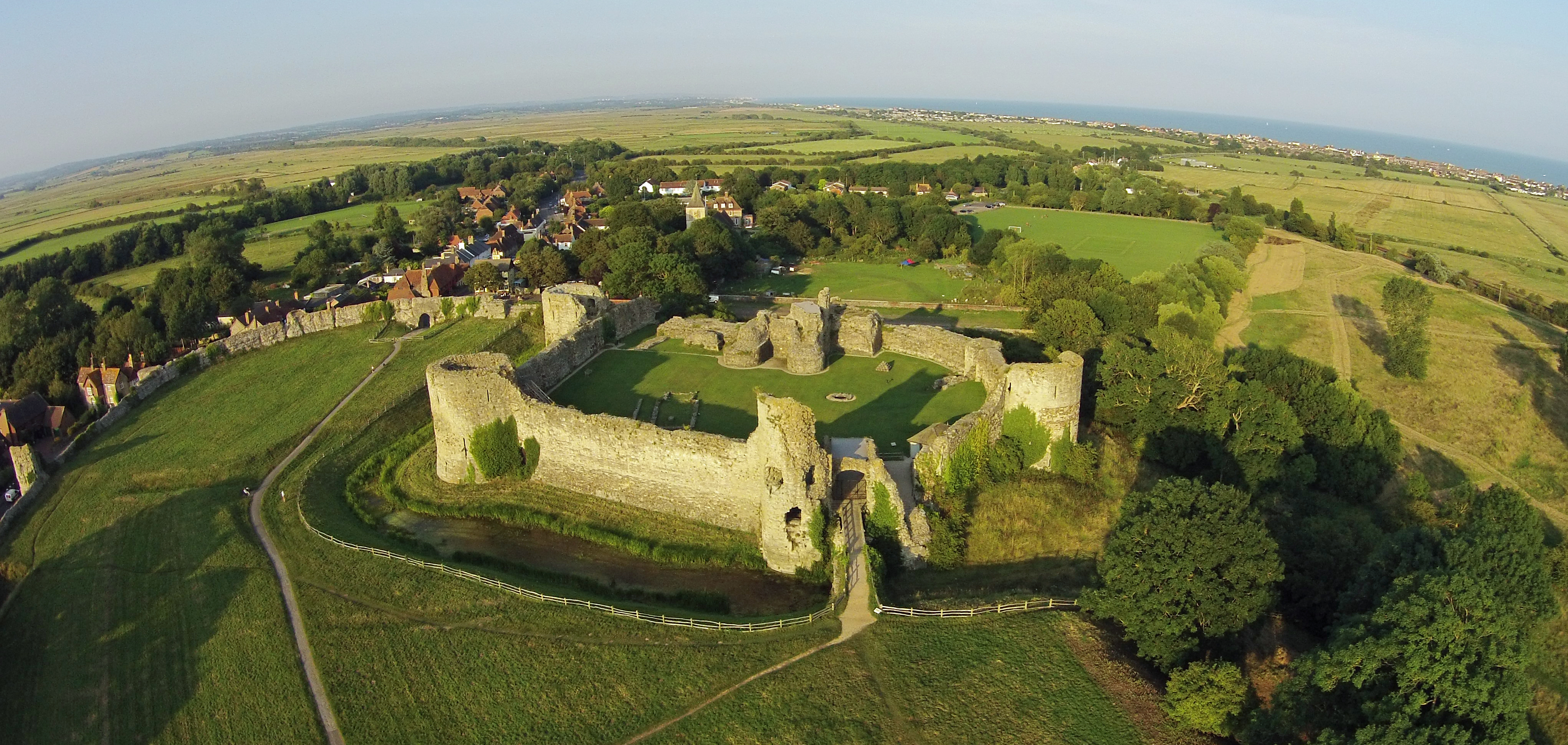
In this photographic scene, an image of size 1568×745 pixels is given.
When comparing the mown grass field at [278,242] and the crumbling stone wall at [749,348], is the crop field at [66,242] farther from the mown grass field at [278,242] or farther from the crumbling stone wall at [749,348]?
the crumbling stone wall at [749,348]

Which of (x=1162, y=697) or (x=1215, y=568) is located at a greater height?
(x=1215, y=568)

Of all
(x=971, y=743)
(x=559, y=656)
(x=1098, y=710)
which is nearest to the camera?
(x=971, y=743)

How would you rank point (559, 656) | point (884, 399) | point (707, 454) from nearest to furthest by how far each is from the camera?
point (559, 656) → point (707, 454) → point (884, 399)

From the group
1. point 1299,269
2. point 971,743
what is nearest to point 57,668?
point 971,743

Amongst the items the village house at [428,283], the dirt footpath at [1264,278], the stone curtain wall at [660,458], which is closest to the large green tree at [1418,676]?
the stone curtain wall at [660,458]

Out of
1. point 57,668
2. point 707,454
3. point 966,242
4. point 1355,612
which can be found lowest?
point 57,668

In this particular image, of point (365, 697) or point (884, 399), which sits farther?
point (884, 399)

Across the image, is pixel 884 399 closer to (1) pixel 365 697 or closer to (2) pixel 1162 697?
(2) pixel 1162 697
